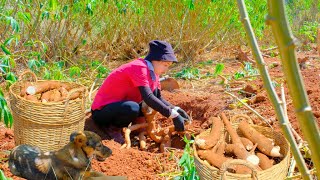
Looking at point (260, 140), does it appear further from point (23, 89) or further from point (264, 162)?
point (23, 89)

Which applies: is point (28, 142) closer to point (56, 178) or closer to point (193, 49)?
point (56, 178)

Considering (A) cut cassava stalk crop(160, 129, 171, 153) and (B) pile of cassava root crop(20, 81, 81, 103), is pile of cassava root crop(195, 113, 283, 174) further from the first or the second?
(B) pile of cassava root crop(20, 81, 81, 103)

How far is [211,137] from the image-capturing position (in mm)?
3168

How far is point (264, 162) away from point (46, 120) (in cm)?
168

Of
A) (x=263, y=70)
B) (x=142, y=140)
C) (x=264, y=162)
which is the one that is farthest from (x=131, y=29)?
(x=263, y=70)

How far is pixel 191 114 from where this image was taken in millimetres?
4754

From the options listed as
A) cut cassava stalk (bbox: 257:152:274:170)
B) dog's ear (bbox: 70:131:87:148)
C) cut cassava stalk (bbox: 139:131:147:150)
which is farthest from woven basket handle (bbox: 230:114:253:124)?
dog's ear (bbox: 70:131:87:148)

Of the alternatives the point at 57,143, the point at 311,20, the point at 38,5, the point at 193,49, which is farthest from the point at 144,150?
the point at 311,20

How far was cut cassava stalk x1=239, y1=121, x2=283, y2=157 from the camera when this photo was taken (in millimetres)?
3156

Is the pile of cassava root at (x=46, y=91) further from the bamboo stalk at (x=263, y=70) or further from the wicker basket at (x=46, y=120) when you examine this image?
the bamboo stalk at (x=263, y=70)

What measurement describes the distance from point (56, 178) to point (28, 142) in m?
0.63

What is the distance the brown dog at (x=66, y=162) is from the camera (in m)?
3.01

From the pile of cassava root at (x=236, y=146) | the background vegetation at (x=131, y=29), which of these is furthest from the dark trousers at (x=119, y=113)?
the background vegetation at (x=131, y=29)

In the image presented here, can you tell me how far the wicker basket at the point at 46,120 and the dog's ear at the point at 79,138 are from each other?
1.63ft
